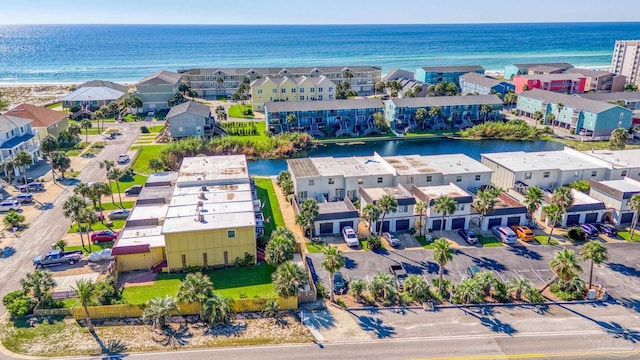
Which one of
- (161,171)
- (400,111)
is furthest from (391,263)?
(400,111)

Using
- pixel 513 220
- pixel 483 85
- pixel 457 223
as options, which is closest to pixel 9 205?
pixel 457 223

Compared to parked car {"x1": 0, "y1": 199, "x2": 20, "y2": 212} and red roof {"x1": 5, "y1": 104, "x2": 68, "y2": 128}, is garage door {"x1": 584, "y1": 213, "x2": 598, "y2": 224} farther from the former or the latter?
red roof {"x1": 5, "y1": 104, "x2": 68, "y2": 128}

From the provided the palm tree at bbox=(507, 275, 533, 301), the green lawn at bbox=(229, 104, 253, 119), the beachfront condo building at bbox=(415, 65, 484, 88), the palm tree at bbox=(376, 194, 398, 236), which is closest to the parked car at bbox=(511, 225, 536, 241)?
the palm tree at bbox=(507, 275, 533, 301)

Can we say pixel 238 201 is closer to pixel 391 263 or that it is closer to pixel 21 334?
pixel 391 263

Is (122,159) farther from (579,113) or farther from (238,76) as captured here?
(579,113)

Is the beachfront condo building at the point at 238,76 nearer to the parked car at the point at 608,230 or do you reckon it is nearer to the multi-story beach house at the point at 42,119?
the multi-story beach house at the point at 42,119
